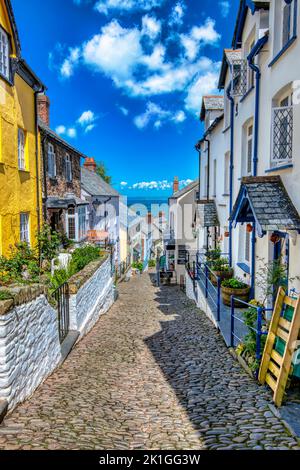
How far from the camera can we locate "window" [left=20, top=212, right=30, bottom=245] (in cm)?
1342

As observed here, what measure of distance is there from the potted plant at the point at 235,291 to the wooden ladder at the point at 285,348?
4763 millimetres

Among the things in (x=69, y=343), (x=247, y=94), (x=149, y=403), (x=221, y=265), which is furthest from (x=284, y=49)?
(x=69, y=343)

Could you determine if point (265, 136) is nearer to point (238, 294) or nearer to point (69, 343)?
point (238, 294)

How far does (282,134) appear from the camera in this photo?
820cm

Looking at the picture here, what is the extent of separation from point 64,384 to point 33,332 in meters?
1.16

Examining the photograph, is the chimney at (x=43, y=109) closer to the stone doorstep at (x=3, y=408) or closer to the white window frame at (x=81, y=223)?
the white window frame at (x=81, y=223)

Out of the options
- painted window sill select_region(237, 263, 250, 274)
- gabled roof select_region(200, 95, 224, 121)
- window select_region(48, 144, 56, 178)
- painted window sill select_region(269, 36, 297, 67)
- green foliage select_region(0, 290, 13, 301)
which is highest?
gabled roof select_region(200, 95, 224, 121)

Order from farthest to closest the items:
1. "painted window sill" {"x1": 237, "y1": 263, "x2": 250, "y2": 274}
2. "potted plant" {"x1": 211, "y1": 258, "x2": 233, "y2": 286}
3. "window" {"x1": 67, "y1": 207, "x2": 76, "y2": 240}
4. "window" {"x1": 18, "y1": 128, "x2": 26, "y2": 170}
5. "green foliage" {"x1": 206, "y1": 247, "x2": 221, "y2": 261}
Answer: "window" {"x1": 67, "y1": 207, "x2": 76, "y2": 240} → "green foliage" {"x1": 206, "y1": 247, "x2": 221, "y2": 261} → "window" {"x1": 18, "y1": 128, "x2": 26, "y2": 170} → "potted plant" {"x1": 211, "y1": 258, "x2": 233, "y2": 286} → "painted window sill" {"x1": 237, "y1": 263, "x2": 250, "y2": 274}

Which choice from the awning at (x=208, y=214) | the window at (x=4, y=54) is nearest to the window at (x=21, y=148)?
the window at (x=4, y=54)

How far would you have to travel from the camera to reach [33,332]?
5.80 m

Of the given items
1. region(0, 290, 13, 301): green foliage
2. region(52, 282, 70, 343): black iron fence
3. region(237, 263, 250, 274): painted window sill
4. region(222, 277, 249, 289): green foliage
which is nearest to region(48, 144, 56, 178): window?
region(52, 282, 70, 343): black iron fence

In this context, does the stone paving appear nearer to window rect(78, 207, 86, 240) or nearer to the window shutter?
→ the window shutter

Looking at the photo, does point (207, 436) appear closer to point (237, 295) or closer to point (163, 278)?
point (237, 295)

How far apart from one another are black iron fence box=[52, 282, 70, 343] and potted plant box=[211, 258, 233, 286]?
5.52 metres
